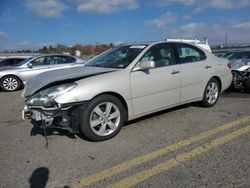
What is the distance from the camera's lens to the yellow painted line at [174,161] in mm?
3193

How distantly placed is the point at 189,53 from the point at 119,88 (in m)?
2.17

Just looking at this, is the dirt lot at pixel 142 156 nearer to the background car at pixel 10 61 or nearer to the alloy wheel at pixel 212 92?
the alloy wheel at pixel 212 92

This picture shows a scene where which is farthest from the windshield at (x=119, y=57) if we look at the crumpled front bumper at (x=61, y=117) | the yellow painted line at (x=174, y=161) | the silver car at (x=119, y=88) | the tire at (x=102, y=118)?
the yellow painted line at (x=174, y=161)

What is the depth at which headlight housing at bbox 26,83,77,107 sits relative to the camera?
423 cm

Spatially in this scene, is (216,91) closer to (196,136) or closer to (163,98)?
(163,98)

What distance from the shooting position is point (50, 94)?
4.27 meters

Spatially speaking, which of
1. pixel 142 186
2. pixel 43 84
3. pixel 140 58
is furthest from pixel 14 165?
pixel 140 58

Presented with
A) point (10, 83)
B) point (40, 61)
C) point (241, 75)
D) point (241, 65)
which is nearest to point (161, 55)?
point (241, 75)

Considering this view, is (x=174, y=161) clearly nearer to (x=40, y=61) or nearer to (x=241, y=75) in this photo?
(x=241, y=75)

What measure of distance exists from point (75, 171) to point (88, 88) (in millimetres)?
1304

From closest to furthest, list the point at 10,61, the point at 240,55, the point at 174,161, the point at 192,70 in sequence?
the point at 174,161
the point at 192,70
the point at 240,55
the point at 10,61

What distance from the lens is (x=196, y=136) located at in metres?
4.56

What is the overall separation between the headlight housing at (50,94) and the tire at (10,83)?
25.1ft

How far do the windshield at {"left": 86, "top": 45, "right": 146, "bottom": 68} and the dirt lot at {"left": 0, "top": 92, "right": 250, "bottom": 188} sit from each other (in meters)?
1.16
